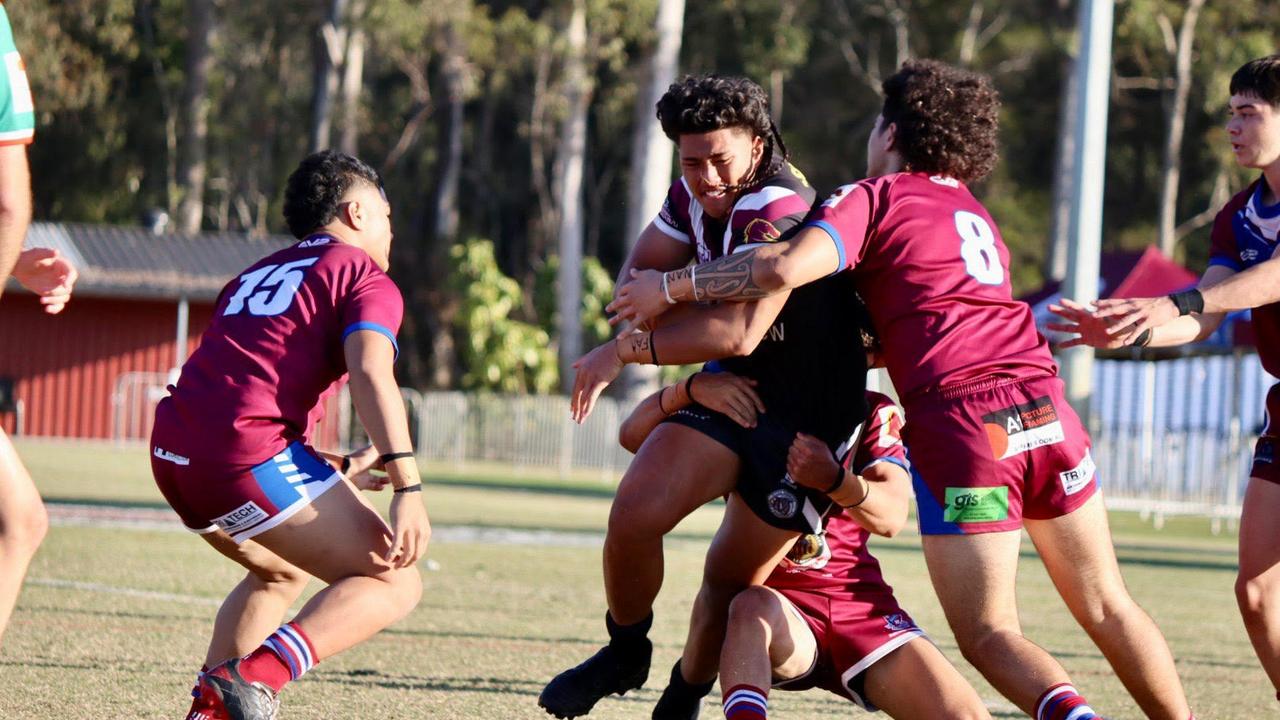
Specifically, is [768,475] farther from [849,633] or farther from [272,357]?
[272,357]

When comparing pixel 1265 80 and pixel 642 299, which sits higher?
pixel 1265 80

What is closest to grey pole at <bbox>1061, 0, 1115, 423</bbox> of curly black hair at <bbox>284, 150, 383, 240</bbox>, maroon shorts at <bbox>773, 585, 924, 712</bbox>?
maroon shorts at <bbox>773, 585, 924, 712</bbox>

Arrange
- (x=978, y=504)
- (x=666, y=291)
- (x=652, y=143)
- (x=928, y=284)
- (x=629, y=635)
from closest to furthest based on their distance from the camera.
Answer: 1. (x=978, y=504)
2. (x=928, y=284)
3. (x=666, y=291)
4. (x=629, y=635)
5. (x=652, y=143)

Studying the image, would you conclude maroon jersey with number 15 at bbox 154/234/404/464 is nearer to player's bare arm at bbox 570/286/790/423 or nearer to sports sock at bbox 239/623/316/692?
sports sock at bbox 239/623/316/692

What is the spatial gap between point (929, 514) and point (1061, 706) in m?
0.64

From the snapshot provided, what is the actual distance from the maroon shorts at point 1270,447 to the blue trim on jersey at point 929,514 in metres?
1.60

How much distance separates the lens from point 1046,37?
40469 mm

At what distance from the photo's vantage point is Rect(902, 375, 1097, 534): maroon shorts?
14.5 feet

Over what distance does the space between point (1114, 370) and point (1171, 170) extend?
53.0ft

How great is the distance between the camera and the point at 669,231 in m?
5.39

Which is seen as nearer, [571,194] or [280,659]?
[280,659]

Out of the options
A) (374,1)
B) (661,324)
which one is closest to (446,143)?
(374,1)

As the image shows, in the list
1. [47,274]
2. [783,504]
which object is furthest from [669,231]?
[47,274]

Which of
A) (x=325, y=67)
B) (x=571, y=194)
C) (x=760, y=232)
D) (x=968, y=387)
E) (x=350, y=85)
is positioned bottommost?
(x=571, y=194)
